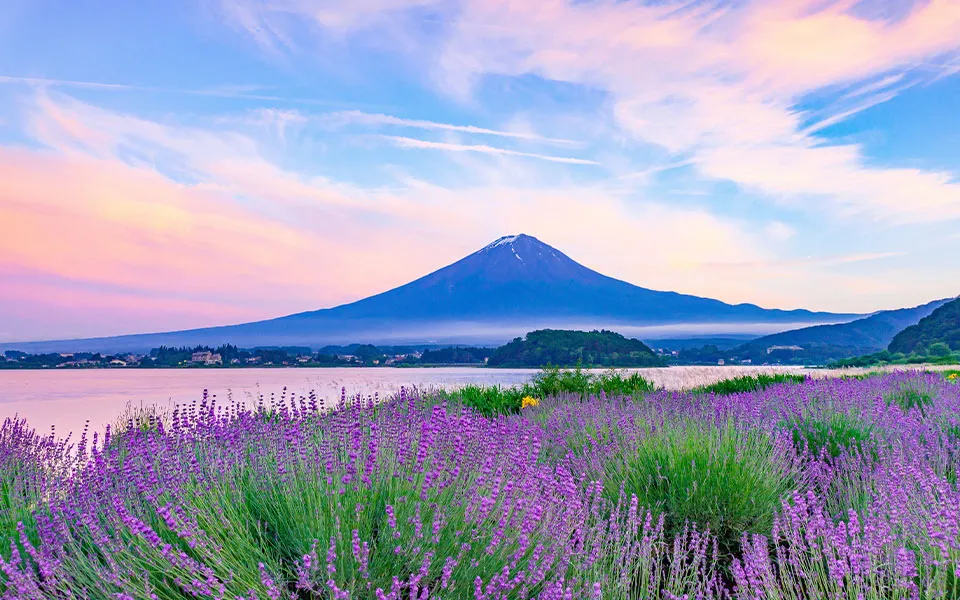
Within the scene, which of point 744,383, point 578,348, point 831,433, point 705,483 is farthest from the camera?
point 578,348

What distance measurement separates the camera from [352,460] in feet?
9.45

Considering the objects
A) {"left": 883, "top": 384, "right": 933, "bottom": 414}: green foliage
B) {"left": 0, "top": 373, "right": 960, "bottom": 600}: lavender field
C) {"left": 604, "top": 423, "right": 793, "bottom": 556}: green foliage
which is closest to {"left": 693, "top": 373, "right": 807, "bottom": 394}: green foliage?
{"left": 883, "top": 384, "right": 933, "bottom": 414}: green foliage

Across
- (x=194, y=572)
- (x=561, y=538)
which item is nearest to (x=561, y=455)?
(x=561, y=538)

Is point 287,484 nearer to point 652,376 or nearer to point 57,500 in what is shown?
point 57,500

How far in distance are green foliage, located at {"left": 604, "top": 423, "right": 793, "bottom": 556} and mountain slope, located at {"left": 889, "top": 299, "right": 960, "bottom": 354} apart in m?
43.0

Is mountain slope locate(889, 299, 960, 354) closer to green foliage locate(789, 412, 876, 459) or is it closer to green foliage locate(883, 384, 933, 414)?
green foliage locate(883, 384, 933, 414)

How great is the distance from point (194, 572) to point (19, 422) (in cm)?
473

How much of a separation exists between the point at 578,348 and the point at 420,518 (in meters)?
36.9

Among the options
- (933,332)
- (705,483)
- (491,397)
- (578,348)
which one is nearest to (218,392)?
(491,397)

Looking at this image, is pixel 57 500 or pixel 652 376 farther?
pixel 652 376

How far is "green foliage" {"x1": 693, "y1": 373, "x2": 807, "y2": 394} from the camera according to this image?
512 inches

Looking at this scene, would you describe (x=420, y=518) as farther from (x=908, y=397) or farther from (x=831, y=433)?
(x=908, y=397)

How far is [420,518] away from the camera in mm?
2648

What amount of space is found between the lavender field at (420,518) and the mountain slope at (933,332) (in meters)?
43.4
